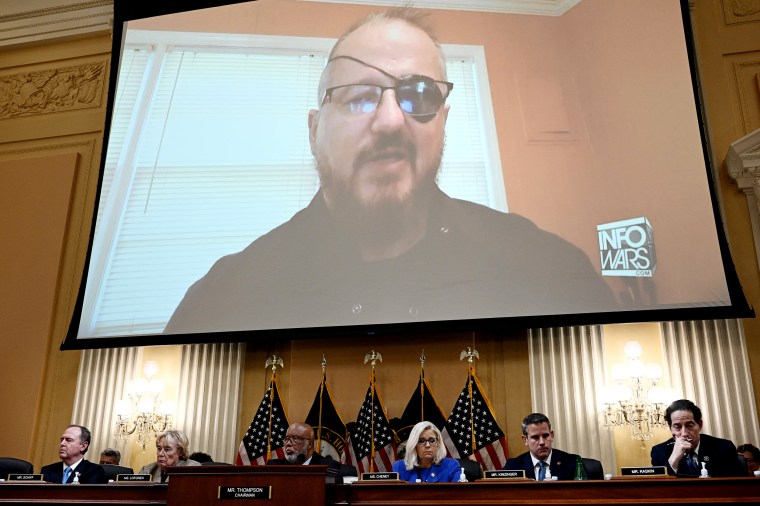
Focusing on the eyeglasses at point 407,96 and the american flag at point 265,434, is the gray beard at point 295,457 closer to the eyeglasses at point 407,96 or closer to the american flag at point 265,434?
the american flag at point 265,434

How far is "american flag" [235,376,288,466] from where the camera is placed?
6.67 meters

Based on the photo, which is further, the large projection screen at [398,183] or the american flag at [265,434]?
the american flag at [265,434]

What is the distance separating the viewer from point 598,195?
6441 mm

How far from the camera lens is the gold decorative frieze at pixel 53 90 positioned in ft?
29.2

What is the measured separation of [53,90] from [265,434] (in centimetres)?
493

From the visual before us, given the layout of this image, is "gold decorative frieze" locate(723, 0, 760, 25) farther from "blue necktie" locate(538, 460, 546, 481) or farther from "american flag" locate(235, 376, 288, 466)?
"american flag" locate(235, 376, 288, 466)

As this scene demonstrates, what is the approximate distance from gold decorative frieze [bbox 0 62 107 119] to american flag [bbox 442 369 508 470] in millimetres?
5268

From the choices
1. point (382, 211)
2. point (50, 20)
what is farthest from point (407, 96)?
point (50, 20)

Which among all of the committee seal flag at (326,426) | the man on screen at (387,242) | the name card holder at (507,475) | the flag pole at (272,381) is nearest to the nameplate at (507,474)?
the name card holder at (507,475)

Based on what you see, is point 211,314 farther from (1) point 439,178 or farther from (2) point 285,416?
(1) point 439,178

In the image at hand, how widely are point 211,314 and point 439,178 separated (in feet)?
7.54

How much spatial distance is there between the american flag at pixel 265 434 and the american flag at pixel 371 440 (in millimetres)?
576

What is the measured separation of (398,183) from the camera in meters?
6.86

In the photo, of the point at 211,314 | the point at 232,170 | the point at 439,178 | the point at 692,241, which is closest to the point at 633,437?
the point at 692,241
